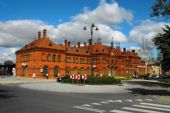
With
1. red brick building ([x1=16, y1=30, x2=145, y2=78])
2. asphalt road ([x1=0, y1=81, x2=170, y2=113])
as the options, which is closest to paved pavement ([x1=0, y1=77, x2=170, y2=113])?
asphalt road ([x1=0, y1=81, x2=170, y2=113])

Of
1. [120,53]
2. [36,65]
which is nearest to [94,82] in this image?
[36,65]

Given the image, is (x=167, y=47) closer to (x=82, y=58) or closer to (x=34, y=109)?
(x=34, y=109)

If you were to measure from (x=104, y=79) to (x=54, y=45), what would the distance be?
34059 mm

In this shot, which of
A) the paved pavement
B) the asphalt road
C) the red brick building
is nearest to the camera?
the asphalt road

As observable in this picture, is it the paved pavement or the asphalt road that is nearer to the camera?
the asphalt road

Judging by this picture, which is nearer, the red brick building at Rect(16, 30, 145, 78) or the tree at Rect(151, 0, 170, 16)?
the tree at Rect(151, 0, 170, 16)

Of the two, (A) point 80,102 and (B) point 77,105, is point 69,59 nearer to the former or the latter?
(A) point 80,102

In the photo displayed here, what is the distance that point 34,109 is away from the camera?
1459 cm

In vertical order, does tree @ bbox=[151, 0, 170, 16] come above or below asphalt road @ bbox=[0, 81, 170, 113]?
above

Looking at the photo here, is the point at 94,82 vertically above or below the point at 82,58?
below

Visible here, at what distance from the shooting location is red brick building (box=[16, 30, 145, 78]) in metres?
68.6

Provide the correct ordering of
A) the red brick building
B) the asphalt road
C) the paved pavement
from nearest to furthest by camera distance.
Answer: the asphalt road → the paved pavement → the red brick building

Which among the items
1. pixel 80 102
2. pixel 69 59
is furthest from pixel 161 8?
pixel 69 59

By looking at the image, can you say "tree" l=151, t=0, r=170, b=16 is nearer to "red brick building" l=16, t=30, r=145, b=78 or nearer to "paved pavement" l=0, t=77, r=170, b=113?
"paved pavement" l=0, t=77, r=170, b=113
